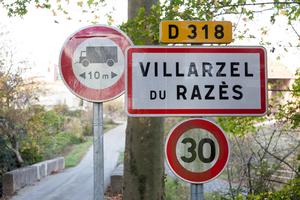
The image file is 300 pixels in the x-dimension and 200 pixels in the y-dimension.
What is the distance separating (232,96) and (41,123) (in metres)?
16.1

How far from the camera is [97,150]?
346 cm

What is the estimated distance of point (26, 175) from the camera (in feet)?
53.8

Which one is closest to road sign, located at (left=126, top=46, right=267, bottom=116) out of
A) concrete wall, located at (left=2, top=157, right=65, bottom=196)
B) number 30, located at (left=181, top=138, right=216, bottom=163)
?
number 30, located at (left=181, top=138, right=216, bottom=163)

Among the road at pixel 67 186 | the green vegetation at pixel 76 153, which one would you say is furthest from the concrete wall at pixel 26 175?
the green vegetation at pixel 76 153

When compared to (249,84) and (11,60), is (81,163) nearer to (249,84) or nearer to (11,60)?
(11,60)

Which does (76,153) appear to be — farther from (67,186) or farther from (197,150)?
(197,150)

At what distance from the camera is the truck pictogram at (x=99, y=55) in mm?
3656

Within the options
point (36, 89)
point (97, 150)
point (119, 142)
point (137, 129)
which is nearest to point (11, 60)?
point (36, 89)

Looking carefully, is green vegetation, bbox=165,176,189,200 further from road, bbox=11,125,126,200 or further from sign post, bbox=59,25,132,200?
sign post, bbox=59,25,132,200

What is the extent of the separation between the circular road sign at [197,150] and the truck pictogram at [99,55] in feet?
2.97

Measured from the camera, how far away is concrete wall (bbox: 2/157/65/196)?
48.0 feet

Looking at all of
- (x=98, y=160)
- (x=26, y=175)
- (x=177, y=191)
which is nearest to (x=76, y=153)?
(x=26, y=175)

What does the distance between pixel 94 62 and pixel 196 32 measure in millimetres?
917

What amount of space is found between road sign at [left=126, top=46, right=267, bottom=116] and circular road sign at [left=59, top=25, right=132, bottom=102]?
54 centimetres
